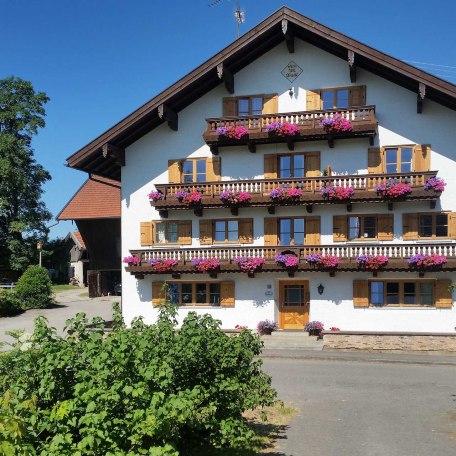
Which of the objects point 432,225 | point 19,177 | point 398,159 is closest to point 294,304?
point 432,225

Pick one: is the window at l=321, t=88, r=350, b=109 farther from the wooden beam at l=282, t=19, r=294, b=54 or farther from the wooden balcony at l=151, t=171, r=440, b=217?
the wooden balcony at l=151, t=171, r=440, b=217

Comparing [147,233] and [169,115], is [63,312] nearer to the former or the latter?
[147,233]

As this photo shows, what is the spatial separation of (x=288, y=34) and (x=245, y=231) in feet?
29.2

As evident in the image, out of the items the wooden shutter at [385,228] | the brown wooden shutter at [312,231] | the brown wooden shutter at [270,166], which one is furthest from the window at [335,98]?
the wooden shutter at [385,228]

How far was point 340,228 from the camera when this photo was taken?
2370 centimetres

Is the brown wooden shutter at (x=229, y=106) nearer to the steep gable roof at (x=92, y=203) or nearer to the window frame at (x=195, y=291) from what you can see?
the window frame at (x=195, y=291)

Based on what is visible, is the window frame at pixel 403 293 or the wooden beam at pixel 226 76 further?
the wooden beam at pixel 226 76

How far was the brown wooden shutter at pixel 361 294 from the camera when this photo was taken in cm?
2328

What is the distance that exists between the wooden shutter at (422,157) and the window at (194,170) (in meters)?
9.38

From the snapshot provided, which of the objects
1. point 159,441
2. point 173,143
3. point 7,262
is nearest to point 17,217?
point 7,262

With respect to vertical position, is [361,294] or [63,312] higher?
[361,294]

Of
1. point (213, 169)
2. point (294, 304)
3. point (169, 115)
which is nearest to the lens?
point (294, 304)

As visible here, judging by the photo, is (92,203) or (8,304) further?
(92,203)

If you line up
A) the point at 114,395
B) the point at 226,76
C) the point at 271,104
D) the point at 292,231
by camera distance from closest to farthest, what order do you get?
the point at 114,395 < the point at 226,76 < the point at 292,231 < the point at 271,104
